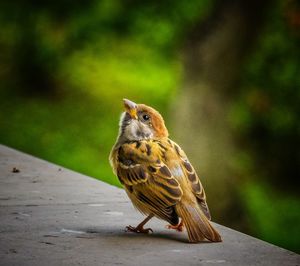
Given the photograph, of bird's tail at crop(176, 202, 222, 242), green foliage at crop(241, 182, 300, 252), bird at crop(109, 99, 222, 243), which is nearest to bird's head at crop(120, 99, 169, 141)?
bird at crop(109, 99, 222, 243)

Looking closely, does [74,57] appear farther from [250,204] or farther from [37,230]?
[37,230]

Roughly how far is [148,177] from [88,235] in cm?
50

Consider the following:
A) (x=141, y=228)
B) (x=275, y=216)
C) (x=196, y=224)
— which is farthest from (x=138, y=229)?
(x=275, y=216)

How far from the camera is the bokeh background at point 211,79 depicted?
1053cm

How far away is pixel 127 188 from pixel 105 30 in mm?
6907

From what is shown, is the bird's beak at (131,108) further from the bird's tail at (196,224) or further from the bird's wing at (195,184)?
the bird's tail at (196,224)

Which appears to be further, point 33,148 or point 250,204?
point 33,148

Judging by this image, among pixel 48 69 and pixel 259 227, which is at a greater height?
pixel 48 69

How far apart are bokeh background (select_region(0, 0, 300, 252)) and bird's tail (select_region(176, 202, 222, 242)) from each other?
559 centimetres

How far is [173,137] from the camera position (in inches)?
434

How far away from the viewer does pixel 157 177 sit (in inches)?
182

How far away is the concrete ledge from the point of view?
155 inches

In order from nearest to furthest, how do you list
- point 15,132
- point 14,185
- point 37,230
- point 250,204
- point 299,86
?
point 37,230 → point 14,185 → point 299,86 → point 250,204 → point 15,132

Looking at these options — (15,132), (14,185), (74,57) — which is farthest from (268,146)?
(14,185)
